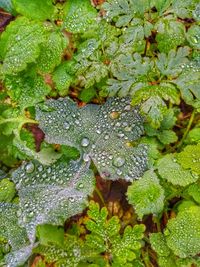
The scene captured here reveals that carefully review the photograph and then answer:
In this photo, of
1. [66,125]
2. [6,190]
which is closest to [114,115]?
[66,125]

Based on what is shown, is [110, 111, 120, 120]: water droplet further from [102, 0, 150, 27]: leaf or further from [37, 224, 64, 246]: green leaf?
[37, 224, 64, 246]: green leaf

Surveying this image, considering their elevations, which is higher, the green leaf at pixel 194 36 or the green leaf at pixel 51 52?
the green leaf at pixel 194 36

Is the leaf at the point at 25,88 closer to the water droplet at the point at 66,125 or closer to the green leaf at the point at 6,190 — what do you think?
the water droplet at the point at 66,125

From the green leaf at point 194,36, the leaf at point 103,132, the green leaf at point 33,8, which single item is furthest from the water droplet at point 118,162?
the green leaf at point 33,8

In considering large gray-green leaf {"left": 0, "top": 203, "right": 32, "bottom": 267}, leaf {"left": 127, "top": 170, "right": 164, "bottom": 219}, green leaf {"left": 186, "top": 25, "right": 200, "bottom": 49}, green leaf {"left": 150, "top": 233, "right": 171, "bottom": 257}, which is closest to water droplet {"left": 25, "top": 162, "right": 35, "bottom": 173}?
large gray-green leaf {"left": 0, "top": 203, "right": 32, "bottom": 267}

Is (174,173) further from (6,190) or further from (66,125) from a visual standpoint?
(6,190)
